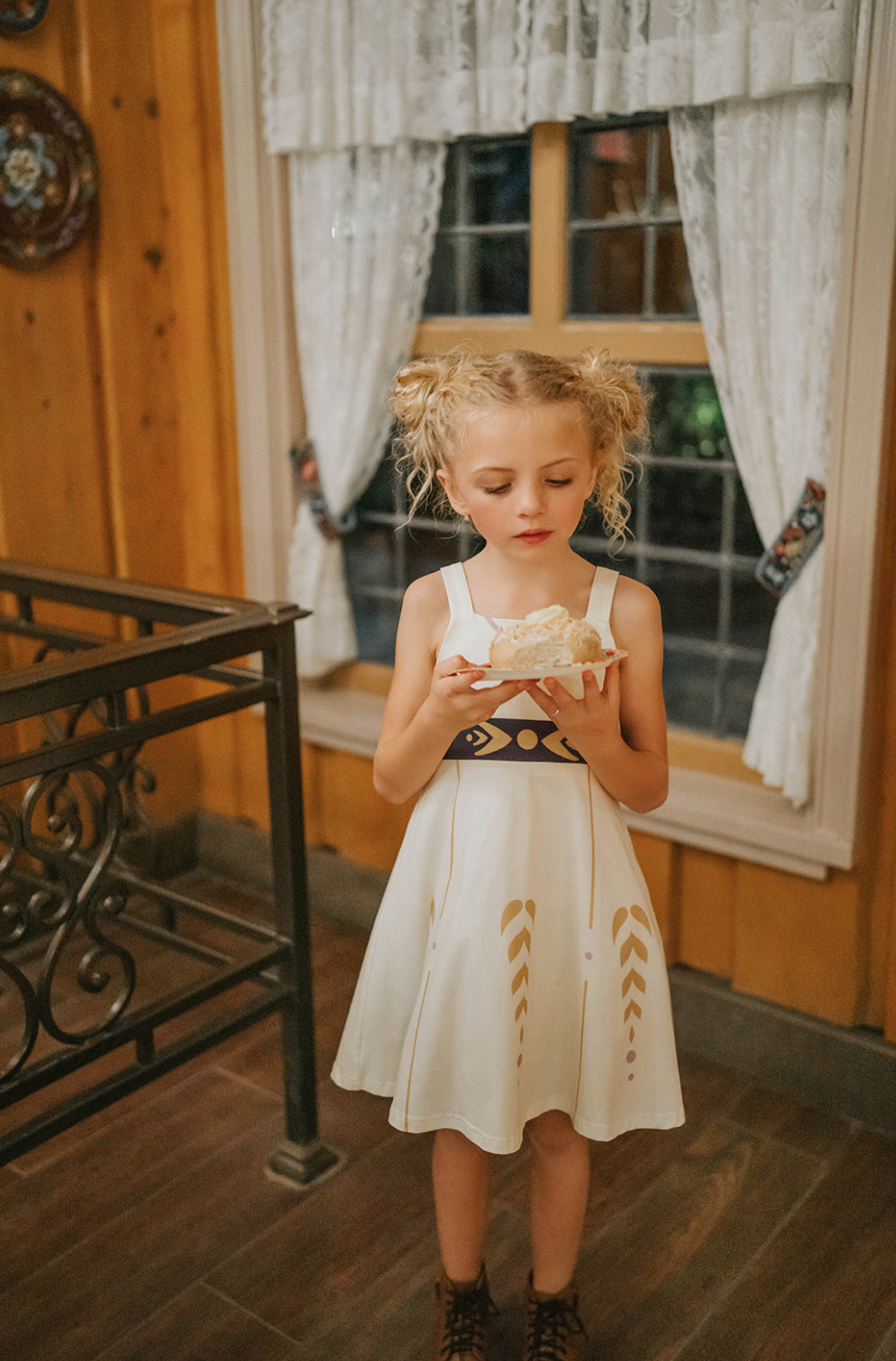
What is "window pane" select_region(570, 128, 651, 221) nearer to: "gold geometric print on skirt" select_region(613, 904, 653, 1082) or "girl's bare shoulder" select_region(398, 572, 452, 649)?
"girl's bare shoulder" select_region(398, 572, 452, 649)

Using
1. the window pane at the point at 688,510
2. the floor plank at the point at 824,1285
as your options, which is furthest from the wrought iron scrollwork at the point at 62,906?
the window pane at the point at 688,510

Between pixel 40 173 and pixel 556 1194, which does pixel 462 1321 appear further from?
pixel 40 173

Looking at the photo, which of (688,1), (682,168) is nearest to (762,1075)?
(682,168)

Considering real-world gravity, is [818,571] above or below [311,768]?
above

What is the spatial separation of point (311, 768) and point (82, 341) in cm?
124

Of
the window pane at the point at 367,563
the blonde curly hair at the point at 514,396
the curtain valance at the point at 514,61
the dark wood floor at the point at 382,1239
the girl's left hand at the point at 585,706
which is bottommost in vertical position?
the dark wood floor at the point at 382,1239

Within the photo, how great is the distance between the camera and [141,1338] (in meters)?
1.86

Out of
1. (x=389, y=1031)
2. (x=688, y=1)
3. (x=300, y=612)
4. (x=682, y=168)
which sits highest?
(x=688, y=1)

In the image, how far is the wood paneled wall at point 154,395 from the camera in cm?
283

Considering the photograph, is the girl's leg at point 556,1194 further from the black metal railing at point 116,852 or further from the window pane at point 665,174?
the window pane at point 665,174

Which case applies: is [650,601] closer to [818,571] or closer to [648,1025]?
[648,1025]

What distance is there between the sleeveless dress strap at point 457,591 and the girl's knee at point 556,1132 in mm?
683

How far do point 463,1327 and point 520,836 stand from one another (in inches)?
30.0

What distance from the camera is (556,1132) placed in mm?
1649
